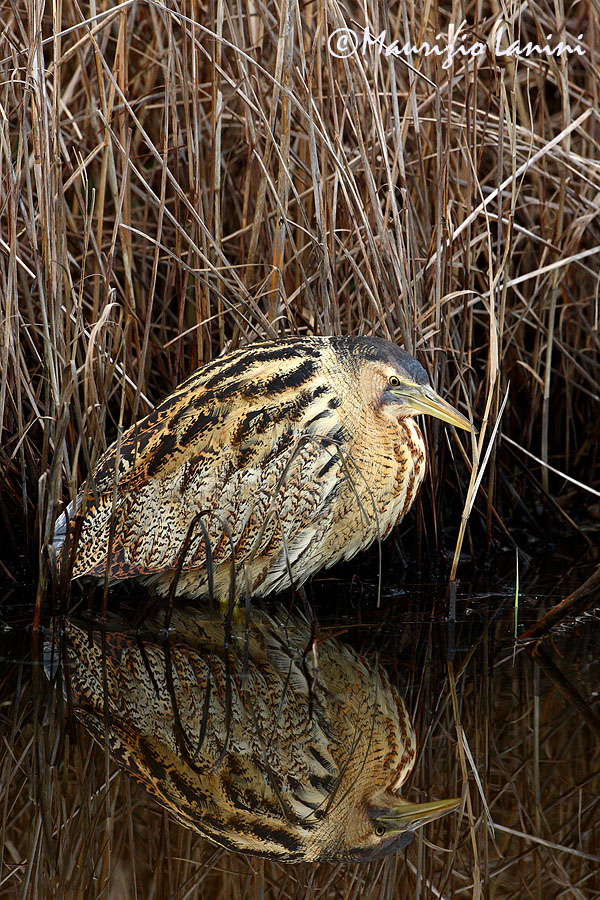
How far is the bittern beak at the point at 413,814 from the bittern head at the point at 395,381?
4.00 feet

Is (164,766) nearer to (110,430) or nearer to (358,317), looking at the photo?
(110,430)

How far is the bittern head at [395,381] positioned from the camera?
319 centimetres

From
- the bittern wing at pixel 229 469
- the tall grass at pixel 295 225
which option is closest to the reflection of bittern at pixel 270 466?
the bittern wing at pixel 229 469

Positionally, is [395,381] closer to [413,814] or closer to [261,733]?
[261,733]

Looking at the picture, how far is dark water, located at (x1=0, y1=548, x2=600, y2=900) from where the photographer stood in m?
2.06

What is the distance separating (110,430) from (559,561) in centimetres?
172

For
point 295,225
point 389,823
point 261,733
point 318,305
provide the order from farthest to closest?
point 318,305
point 295,225
point 261,733
point 389,823

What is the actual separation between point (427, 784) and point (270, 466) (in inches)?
46.0

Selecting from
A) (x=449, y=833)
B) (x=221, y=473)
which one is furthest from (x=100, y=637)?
(x=449, y=833)

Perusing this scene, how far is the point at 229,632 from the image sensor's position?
10.3ft

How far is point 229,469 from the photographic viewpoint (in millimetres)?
3236

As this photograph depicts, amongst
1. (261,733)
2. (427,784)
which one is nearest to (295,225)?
(261,733)

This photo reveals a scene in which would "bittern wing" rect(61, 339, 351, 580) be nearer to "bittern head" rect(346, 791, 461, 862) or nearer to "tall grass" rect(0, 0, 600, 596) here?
"tall grass" rect(0, 0, 600, 596)
